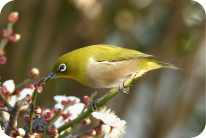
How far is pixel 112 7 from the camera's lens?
3.93 m

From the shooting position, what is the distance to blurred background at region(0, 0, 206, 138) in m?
3.12

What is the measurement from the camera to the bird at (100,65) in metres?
2.04

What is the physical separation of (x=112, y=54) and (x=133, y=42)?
1.65m

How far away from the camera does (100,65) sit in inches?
83.7

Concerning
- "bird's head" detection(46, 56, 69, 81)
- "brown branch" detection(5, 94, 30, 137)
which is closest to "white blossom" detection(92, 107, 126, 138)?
"brown branch" detection(5, 94, 30, 137)

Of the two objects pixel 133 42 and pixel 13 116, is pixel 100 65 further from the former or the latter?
pixel 133 42

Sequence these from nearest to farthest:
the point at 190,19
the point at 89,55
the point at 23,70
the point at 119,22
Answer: the point at 89,55 → the point at 190,19 → the point at 23,70 → the point at 119,22

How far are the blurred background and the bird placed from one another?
3.10 feet

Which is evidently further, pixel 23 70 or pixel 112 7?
pixel 112 7

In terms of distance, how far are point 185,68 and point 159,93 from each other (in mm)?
568

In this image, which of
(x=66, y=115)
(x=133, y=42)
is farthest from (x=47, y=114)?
(x=133, y=42)

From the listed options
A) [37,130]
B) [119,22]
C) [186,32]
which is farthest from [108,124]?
[119,22]

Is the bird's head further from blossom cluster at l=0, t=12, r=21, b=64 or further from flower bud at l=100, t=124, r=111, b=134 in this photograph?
flower bud at l=100, t=124, r=111, b=134

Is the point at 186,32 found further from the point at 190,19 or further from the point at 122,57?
the point at 122,57
